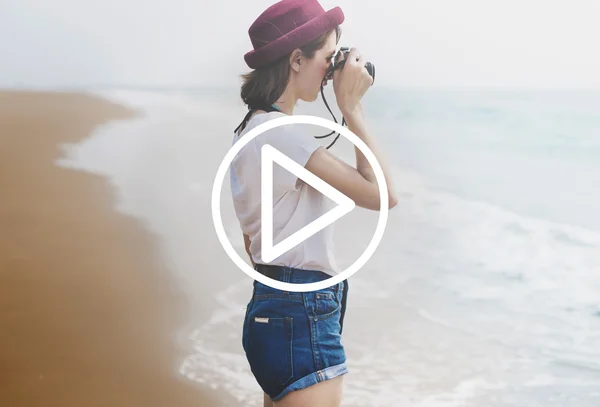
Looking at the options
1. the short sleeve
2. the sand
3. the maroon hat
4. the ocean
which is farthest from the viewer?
the ocean

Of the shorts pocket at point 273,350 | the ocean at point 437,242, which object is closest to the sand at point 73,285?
the ocean at point 437,242

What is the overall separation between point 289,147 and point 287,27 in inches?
9.8

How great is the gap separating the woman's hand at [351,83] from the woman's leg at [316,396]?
437mm

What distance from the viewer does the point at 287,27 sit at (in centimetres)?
123

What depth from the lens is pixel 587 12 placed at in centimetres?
306

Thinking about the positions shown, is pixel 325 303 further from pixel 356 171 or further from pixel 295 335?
pixel 356 171

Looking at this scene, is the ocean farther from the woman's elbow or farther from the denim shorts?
the woman's elbow

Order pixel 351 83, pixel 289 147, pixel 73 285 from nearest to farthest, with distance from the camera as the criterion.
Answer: pixel 289 147
pixel 351 83
pixel 73 285

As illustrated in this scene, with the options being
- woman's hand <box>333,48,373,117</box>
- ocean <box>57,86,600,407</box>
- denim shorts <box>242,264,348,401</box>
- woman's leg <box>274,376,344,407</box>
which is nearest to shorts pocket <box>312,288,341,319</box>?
denim shorts <box>242,264,348,401</box>

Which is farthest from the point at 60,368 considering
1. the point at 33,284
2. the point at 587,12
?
the point at 587,12

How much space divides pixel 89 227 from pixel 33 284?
322 millimetres

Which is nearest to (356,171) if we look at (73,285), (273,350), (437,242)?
(273,350)

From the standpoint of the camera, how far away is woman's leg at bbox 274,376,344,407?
1.13 meters

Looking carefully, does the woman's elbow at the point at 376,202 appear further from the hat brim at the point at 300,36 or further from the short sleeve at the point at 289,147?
the hat brim at the point at 300,36
